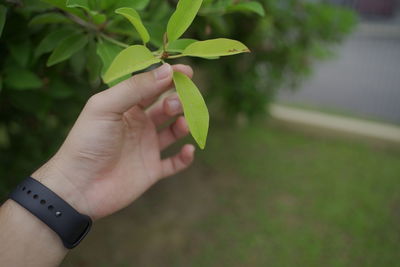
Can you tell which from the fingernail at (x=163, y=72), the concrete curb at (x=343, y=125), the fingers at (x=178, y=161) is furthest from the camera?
the concrete curb at (x=343, y=125)

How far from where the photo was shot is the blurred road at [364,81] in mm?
3344

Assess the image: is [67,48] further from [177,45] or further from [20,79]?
[177,45]

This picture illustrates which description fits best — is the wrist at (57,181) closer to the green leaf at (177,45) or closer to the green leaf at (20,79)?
the green leaf at (20,79)

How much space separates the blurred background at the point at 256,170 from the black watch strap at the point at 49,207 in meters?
0.22

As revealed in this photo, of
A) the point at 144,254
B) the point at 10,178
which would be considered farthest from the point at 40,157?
the point at 144,254

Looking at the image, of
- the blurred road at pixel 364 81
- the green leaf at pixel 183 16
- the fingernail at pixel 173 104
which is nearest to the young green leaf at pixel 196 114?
the green leaf at pixel 183 16

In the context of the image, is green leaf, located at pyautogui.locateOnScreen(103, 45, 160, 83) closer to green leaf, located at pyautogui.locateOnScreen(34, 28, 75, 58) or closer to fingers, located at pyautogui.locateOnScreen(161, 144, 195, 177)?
green leaf, located at pyautogui.locateOnScreen(34, 28, 75, 58)

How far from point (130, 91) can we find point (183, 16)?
201mm

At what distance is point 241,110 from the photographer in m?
2.19

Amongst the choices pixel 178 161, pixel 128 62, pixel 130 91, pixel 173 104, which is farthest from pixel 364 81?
pixel 128 62

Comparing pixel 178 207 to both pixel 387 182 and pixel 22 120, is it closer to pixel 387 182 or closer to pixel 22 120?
pixel 22 120

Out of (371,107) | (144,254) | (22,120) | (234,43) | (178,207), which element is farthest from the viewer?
(371,107)

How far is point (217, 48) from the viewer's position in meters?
0.55

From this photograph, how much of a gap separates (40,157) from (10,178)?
12cm
